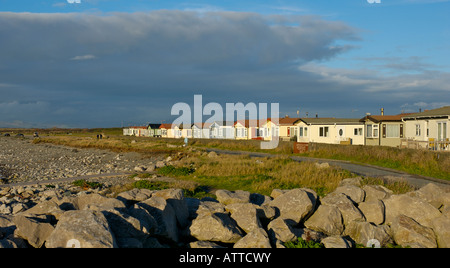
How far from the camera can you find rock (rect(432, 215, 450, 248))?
7.40 meters

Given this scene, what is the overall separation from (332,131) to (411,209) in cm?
3649

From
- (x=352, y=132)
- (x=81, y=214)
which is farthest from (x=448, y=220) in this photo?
(x=352, y=132)

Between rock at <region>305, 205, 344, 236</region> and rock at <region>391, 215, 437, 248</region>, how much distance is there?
44.8 inches

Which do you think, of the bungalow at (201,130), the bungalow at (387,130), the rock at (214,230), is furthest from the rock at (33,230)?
the bungalow at (201,130)

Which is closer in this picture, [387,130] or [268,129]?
[387,130]

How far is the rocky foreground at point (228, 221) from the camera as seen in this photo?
5.71m

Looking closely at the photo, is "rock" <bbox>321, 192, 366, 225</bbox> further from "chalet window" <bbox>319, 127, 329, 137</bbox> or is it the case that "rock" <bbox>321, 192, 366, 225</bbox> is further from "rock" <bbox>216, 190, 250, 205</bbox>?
"chalet window" <bbox>319, 127, 329, 137</bbox>

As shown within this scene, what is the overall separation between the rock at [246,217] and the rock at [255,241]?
63 cm

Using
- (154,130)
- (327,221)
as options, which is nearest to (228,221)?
(327,221)

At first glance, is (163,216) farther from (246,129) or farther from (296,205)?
(246,129)

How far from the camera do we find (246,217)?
770 cm

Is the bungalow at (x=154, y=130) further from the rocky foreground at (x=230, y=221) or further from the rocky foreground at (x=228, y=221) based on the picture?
the rocky foreground at (x=228, y=221)

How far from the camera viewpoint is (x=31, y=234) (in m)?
5.79

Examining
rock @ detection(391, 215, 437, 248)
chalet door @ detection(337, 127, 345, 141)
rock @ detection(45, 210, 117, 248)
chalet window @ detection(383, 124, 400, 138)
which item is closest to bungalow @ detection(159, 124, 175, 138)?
chalet door @ detection(337, 127, 345, 141)
